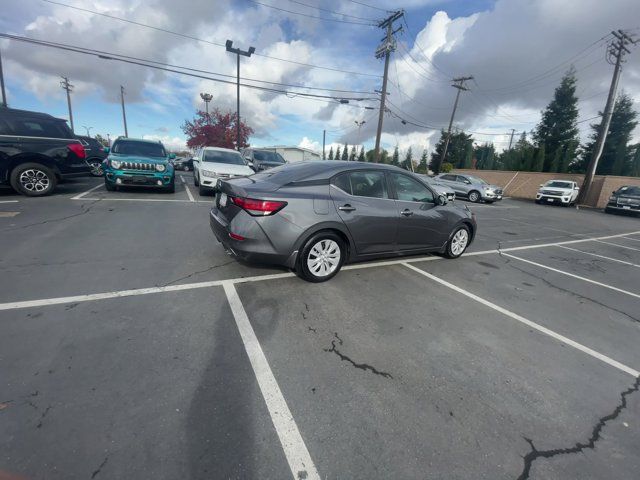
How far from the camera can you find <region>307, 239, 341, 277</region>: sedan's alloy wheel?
398cm

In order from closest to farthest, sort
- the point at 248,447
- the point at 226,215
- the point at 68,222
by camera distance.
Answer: the point at 248,447
the point at 226,215
the point at 68,222

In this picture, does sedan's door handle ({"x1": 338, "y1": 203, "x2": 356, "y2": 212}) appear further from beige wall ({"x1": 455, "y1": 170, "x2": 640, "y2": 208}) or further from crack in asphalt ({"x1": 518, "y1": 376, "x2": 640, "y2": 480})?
beige wall ({"x1": 455, "y1": 170, "x2": 640, "y2": 208})

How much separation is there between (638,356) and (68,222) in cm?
889

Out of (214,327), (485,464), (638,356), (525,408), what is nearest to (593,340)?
(638,356)

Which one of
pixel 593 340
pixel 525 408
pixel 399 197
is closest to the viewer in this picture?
pixel 525 408

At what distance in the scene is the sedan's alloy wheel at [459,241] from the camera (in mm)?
5594

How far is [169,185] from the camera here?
395 inches

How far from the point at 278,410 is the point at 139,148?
10.4 meters

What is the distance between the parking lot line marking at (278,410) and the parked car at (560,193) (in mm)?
25179

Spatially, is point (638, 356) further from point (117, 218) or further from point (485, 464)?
point (117, 218)

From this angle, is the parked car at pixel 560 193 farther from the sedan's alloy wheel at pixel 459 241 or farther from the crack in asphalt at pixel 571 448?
the crack in asphalt at pixel 571 448

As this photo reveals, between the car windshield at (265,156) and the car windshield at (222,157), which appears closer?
the car windshield at (222,157)

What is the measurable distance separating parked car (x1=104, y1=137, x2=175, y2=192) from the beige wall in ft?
92.6

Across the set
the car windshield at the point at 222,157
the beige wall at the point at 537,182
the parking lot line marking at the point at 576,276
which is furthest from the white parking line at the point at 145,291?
the beige wall at the point at 537,182
